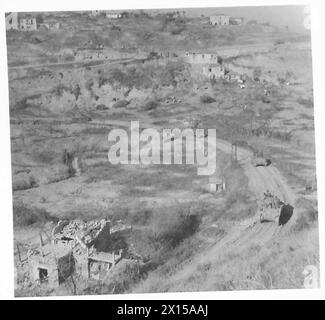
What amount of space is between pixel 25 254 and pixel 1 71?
2348 mm

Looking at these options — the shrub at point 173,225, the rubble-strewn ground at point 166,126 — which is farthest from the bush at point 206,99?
the shrub at point 173,225

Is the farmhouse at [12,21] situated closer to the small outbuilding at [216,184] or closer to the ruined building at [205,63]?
the ruined building at [205,63]

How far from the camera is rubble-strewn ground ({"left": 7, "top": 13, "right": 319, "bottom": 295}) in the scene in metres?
6.35

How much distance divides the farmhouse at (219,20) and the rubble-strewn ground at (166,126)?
92 mm

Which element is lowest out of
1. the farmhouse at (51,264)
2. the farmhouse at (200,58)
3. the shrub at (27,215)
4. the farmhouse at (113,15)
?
the farmhouse at (51,264)

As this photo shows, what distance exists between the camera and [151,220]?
638 centimetres

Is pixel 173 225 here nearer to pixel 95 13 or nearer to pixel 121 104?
pixel 121 104

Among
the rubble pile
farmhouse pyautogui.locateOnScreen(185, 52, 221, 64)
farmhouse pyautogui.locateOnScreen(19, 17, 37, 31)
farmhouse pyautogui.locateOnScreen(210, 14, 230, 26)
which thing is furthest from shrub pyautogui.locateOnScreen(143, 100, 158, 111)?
the rubble pile

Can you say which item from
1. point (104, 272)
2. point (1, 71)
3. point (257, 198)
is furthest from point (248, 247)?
point (1, 71)

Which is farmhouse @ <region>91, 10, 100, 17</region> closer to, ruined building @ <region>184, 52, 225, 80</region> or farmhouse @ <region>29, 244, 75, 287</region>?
ruined building @ <region>184, 52, 225, 80</region>

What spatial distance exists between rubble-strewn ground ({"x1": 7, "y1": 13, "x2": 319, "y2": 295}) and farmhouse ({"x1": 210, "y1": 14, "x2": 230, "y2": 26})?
0.30ft

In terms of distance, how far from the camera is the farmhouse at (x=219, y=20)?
6566 mm

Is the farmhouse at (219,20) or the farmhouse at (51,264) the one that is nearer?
the farmhouse at (51,264)

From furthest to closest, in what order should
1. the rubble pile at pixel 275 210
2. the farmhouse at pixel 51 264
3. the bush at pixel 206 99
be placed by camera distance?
the bush at pixel 206 99
the rubble pile at pixel 275 210
the farmhouse at pixel 51 264
